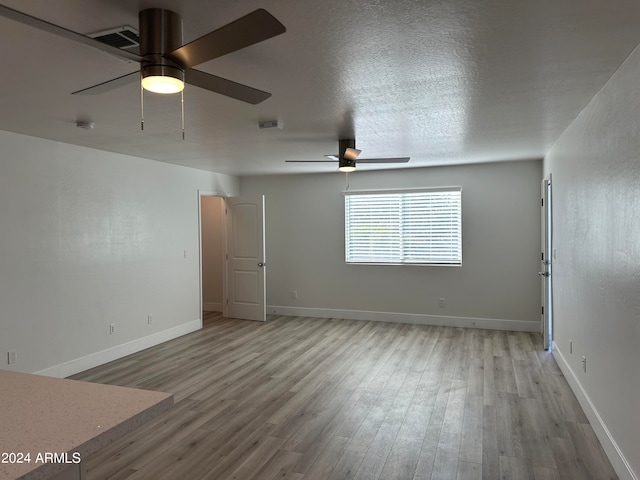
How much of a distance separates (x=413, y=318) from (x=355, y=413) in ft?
11.5

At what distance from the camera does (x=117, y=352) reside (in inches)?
202

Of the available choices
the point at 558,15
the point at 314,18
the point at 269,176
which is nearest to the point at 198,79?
the point at 314,18

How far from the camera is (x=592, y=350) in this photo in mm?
3225

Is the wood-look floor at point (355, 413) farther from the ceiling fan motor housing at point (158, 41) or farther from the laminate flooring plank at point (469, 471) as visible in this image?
the ceiling fan motor housing at point (158, 41)

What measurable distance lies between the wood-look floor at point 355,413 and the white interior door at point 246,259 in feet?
4.67

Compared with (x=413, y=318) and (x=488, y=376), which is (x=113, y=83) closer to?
(x=488, y=376)

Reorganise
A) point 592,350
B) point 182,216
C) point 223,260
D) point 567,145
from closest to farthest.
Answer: point 592,350, point 567,145, point 182,216, point 223,260

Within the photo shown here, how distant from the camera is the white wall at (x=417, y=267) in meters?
6.23

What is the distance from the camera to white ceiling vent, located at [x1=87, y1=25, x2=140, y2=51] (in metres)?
1.97

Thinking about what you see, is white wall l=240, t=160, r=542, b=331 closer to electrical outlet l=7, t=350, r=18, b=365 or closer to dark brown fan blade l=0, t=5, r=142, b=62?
electrical outlet l=7, t=350, r=18, b=365

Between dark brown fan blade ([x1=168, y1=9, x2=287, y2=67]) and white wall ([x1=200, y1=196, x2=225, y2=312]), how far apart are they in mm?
6563

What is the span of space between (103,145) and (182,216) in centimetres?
177

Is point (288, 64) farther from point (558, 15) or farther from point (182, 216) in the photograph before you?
point (182, 216)

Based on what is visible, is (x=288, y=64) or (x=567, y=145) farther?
(x=567, y=145)
